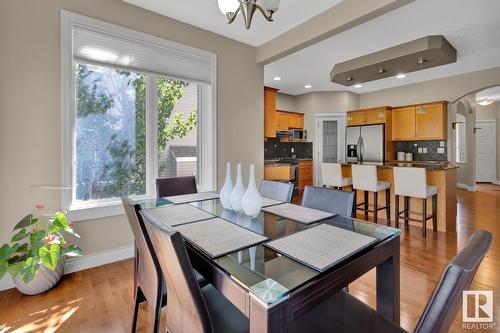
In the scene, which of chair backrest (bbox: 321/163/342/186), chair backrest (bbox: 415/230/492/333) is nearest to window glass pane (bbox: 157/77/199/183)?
chair backrest (bbox: 321/163/342/186)

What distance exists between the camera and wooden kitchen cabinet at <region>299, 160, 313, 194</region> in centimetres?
622

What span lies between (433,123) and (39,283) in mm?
6840

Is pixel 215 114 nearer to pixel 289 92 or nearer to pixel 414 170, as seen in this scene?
pixel 414 170

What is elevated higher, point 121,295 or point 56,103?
point 56,103

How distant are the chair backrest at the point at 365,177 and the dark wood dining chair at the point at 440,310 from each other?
2923 mm

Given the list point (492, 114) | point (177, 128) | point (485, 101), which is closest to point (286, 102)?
point (177, 128)

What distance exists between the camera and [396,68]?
4055 mm

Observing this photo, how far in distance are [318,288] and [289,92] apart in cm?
622

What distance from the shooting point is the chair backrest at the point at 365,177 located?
365 cm

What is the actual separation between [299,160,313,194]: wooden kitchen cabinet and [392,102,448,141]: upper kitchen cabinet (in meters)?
2.09

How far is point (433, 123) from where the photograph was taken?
5.39 m

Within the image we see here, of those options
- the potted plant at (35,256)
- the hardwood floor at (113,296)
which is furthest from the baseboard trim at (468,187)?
the potted plant at (35,256)

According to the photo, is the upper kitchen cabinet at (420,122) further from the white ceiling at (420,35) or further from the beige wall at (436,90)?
the white ceiling at (420,35)

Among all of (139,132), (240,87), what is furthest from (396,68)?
(139,132)
